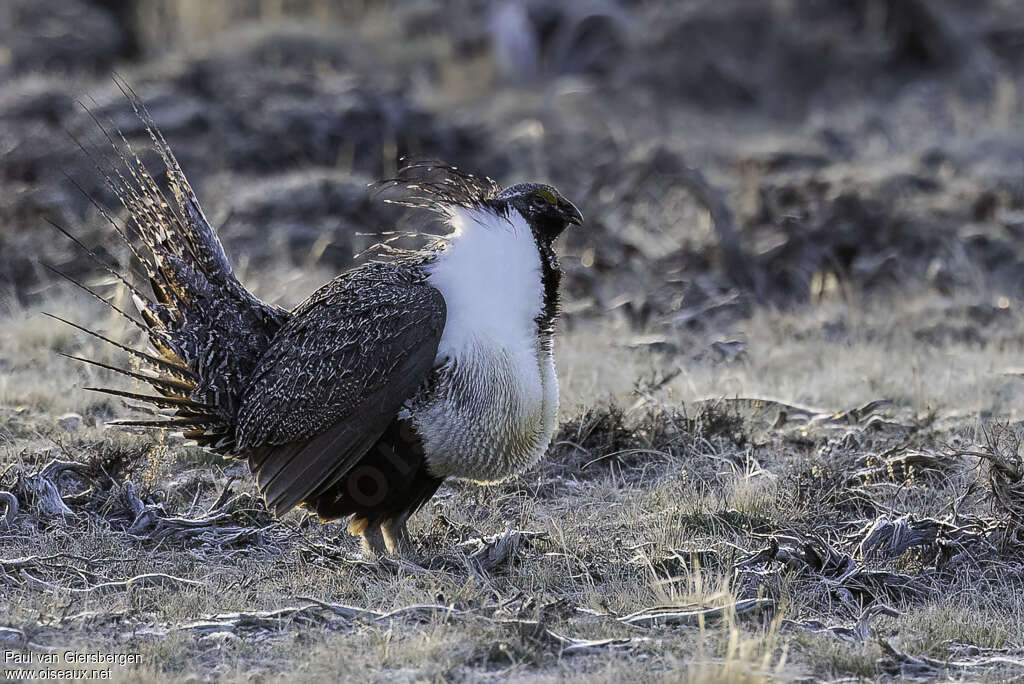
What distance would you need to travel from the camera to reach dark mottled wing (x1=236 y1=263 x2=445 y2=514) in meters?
3.49

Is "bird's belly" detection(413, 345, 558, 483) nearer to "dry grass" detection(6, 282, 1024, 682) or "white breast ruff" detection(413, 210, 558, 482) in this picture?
"white breast ruff" detection(413, 210, 558, 482)

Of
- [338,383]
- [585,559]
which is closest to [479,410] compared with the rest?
[338,383]

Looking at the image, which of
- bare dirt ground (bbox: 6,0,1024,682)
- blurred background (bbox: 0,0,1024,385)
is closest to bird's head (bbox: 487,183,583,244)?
bare dirt ground (bbox: 6,0,1024,682)

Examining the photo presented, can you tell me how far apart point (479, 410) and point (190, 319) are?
0.95m

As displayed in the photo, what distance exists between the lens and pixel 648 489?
4402 mm

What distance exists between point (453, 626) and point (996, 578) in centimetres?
158

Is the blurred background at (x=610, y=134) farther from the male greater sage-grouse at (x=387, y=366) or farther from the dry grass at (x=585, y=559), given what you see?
the dry grass at (x=585, y=559)

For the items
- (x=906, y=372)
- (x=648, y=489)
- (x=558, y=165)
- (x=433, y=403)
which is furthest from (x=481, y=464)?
(x=558, y=165)

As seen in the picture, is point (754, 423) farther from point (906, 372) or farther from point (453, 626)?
point (453, 626)

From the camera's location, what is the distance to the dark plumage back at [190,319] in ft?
12.2

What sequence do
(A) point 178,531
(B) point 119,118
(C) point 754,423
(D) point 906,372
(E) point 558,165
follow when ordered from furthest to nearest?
(E) point 558,165
(B) point 119,118
(D) point 906,372
(C) point 754,423
(A) point 178,531

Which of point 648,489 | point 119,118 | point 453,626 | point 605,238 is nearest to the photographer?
point 453,626

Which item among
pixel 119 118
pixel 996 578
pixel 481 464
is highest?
pixel 119 118

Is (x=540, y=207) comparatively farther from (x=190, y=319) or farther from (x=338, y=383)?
(x=190, y=319)
